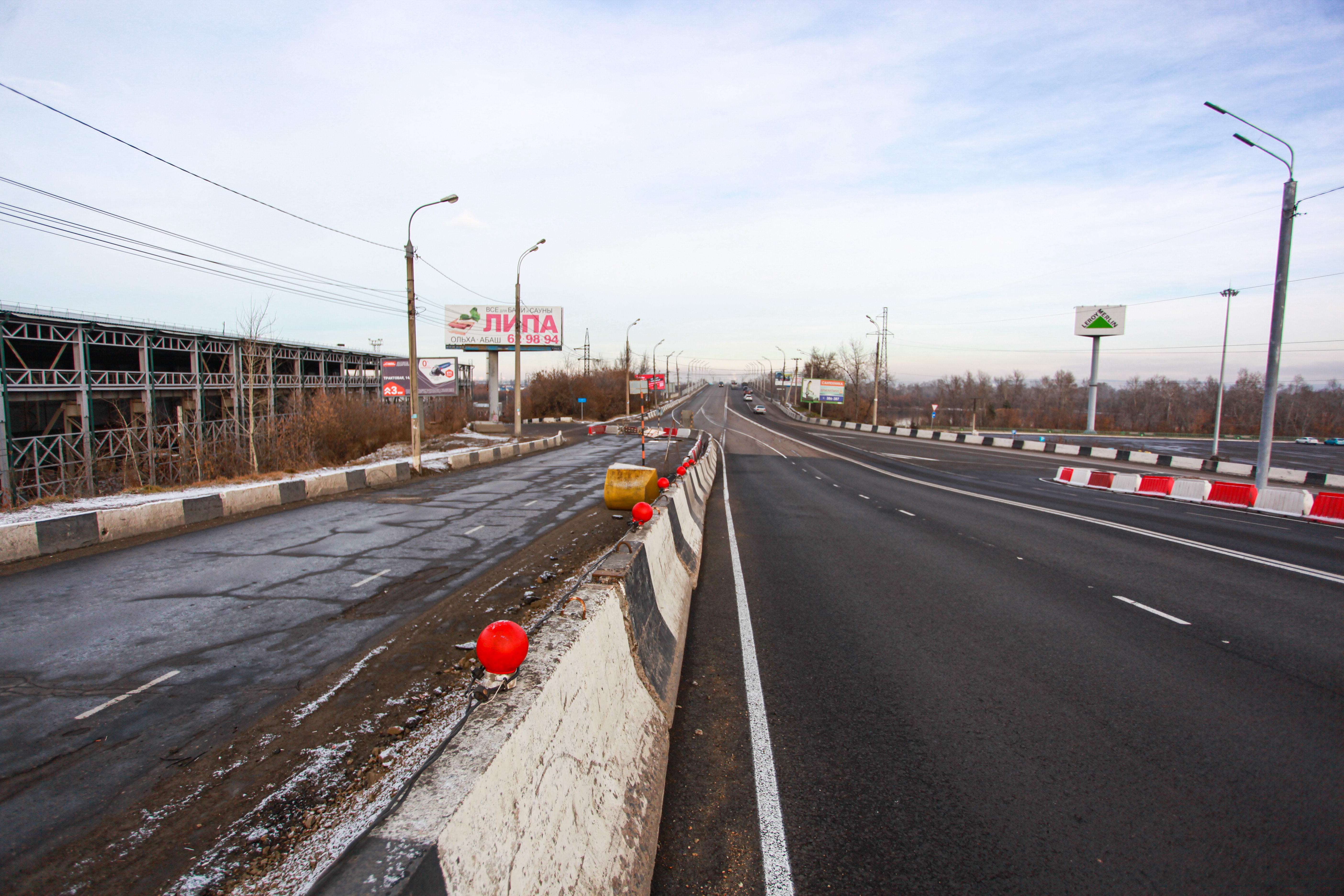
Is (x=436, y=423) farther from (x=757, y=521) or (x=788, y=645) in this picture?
(x=788, y=645)

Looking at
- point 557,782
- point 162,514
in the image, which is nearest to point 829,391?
point 162,514

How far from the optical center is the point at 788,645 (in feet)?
18.9

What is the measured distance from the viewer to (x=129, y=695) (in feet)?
15.5

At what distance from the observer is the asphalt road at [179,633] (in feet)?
12.2

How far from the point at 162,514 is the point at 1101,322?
68.4 metres

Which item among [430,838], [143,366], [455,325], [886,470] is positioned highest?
[455,325]

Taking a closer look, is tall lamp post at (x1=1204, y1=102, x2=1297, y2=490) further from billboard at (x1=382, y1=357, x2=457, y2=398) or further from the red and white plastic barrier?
billboard at (x1=382, y1=357, x2=457, y2=398)

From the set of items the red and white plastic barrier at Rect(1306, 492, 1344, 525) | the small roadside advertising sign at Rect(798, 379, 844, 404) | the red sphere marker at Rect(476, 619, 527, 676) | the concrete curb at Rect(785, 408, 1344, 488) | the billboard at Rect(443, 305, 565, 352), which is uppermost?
the billboard at Rect(443, 305, 565, 352)

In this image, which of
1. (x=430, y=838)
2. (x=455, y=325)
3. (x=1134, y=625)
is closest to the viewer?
(x=430, y=838)

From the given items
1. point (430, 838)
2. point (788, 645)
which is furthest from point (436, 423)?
point (430, 838)

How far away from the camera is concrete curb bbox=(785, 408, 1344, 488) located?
80.0 feet

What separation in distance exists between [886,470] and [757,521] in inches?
616

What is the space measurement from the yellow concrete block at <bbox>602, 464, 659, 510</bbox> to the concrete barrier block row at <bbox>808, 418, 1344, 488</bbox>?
18.7 meters

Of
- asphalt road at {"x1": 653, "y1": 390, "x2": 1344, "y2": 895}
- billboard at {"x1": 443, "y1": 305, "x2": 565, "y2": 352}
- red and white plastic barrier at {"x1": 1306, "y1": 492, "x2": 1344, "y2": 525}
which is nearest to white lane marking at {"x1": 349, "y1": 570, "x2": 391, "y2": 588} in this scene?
asphalt road at {"x1": 653, "y1": 390, "x2": 1344, "y2": 895}
